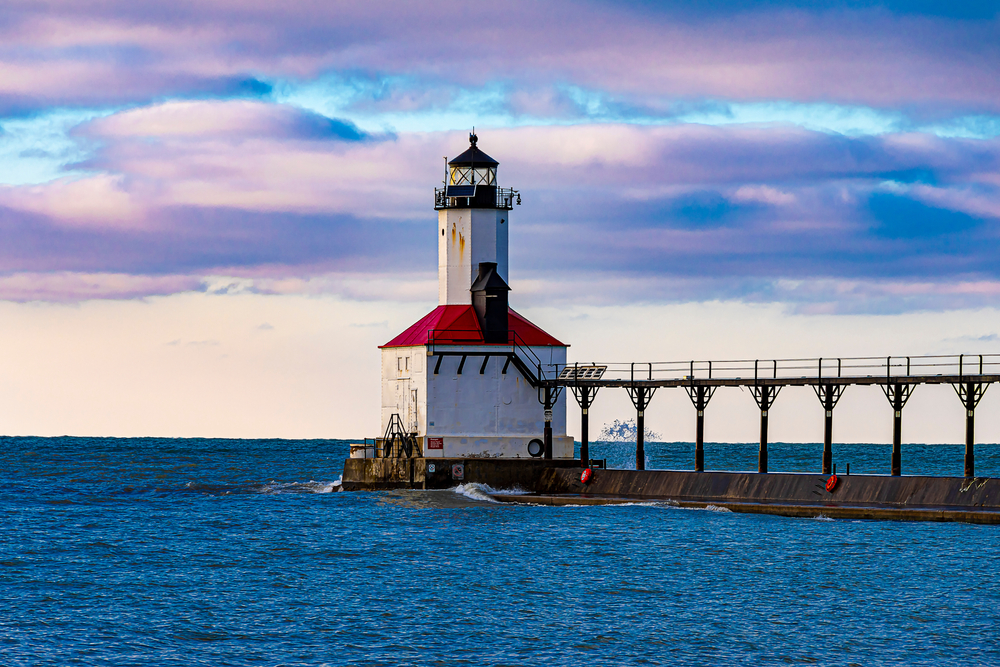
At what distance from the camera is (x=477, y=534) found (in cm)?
4466

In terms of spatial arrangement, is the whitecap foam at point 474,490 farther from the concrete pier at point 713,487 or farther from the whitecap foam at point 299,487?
the whitecap foam at point 299,487

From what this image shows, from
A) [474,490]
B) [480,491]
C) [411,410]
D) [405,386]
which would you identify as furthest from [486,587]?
[405,386]

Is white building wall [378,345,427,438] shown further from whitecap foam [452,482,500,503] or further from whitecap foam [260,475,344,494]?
whitecap foam [260,475,344,494]

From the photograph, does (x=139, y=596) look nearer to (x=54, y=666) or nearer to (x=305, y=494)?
(x=54, y=666)

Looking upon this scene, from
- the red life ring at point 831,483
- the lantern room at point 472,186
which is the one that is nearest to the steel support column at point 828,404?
the red life ring at point 831,483

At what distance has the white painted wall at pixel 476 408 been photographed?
188 ft

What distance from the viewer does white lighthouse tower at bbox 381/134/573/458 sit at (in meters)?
57.3

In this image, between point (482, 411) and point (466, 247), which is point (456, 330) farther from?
point (466, 247)

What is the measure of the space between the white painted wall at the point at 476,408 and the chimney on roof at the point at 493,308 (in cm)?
114

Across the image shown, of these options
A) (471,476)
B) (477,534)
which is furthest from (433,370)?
(477,534)

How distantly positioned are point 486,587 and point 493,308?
25.4 metres

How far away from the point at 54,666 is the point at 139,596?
8391 millimetres

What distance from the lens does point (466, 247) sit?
6028 centimetres

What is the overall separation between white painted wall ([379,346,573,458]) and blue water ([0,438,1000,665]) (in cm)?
274
